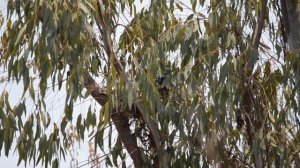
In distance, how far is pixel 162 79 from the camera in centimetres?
361

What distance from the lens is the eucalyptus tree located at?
325cm

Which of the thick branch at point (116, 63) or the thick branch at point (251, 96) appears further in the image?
the thick branch at point (251, 96)

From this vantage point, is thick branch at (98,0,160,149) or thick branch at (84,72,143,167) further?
thick branch at (84,72,143,167)

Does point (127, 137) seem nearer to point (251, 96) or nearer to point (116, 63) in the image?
point (116, 63)

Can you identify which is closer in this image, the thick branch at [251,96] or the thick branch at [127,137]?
the thick branch at [251,96]

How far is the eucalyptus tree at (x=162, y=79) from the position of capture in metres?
3.25

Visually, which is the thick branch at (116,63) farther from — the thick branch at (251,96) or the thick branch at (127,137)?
the thick branch at (251,96)

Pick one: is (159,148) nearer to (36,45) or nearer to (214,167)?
(214,167)

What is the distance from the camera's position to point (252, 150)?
3512mm

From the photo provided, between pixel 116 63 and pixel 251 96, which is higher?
pixel 116 63

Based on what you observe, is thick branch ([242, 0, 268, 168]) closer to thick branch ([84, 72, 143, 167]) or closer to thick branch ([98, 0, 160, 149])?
thick branch ([98, 0, 160, 149])

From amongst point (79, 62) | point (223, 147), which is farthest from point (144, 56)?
point (223, 147)

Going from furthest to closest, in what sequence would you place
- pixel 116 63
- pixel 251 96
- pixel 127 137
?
pixel 127 137 < pixel 251 96 < pixel 116 63

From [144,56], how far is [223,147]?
0.65 m
